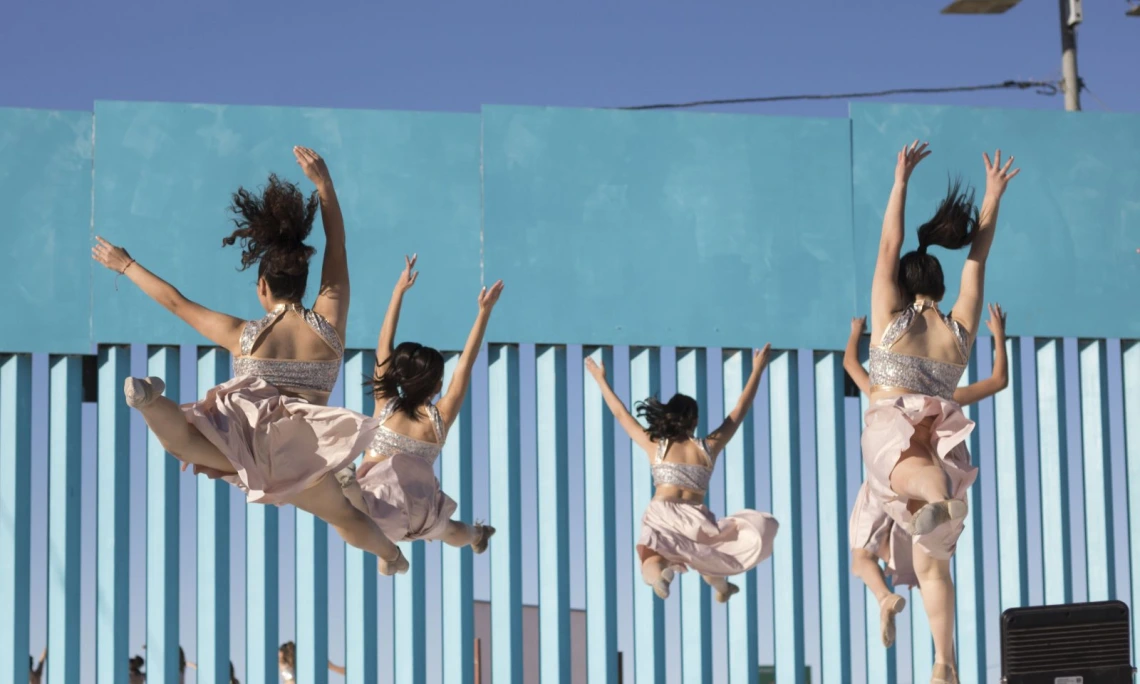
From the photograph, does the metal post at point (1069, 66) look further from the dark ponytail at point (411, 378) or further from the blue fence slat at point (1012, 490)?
the dark ponytail at point (411, 378)

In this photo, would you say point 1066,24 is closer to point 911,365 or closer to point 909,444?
point 911,365

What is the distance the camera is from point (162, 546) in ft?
28.8

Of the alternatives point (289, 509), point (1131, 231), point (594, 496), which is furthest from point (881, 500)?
point (1131, 231)

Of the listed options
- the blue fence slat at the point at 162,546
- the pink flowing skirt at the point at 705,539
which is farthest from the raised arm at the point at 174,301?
the blue fence slat at the point at 162,546

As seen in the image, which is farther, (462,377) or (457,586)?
(457,586)

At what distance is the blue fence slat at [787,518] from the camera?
916 centimetres

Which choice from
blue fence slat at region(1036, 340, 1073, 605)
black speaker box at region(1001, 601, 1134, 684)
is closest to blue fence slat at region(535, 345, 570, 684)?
blue fence slat at region(1036, 340, 1073, 605)

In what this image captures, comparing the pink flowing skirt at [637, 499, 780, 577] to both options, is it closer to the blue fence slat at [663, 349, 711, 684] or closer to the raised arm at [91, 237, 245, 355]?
the blue fence slat at [663, 349, 711, 684]

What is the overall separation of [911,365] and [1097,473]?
13.5ft

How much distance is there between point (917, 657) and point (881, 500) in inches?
138

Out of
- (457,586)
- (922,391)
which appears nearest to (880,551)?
(922,391)

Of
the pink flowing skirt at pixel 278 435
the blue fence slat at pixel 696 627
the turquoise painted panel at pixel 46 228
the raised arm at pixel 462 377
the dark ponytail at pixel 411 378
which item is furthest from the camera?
the blue fence slat at pixel 696 627

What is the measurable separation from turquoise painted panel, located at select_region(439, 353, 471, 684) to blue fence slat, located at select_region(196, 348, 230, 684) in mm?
1222

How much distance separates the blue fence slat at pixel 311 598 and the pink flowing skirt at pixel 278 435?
304cm
